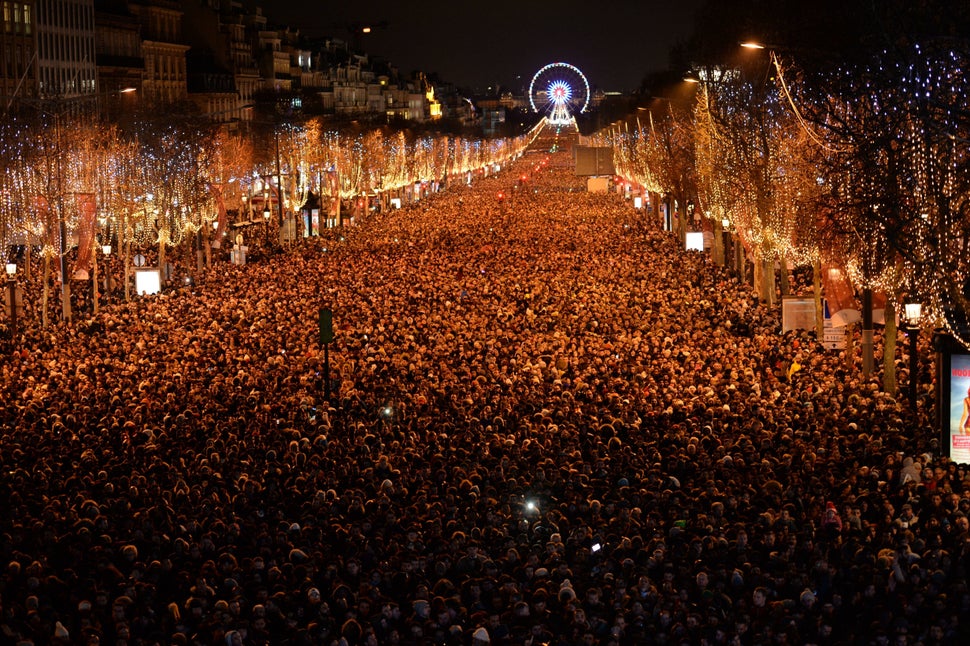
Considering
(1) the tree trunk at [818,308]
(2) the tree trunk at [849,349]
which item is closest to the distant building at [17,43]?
(1) the tree trunk at [818,308]

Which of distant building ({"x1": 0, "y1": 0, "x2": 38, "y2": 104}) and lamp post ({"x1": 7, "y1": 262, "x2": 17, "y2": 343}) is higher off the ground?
distant building ({"x1": 0, "y1": 0, "x2": 38, "y2": 104})

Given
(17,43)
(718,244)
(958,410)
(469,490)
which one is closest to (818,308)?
(958,410)

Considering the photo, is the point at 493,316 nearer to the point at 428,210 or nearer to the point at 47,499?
the point at 47,499

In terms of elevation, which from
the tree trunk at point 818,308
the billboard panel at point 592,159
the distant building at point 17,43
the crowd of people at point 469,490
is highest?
the distant building at point 17,43

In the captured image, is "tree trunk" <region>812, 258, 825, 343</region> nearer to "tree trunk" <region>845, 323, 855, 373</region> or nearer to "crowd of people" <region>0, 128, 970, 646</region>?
"crowd of people" <region>0, 128, 970, 646</region>

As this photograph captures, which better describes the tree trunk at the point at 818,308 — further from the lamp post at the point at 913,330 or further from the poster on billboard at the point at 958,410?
the poster on billboard at the point at 958,410

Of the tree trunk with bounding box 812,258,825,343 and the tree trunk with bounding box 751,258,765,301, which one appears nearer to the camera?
the tree trunk with bounding box 812,258,825,343

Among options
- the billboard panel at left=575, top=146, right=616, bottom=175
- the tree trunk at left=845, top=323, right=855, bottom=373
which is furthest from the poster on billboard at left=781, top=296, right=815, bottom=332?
the billboard panel at left=575, top=146, right=616, bottom=175

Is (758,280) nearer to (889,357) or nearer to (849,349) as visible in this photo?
(849,349)

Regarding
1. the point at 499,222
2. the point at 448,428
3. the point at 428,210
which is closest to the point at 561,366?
the point at 448,428

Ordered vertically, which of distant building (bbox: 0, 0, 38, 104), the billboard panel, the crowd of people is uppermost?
distant building (bbox: 0, 0, 38, 104)
